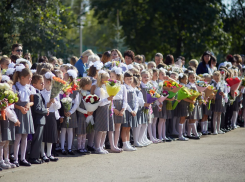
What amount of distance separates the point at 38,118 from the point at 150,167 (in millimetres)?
2415

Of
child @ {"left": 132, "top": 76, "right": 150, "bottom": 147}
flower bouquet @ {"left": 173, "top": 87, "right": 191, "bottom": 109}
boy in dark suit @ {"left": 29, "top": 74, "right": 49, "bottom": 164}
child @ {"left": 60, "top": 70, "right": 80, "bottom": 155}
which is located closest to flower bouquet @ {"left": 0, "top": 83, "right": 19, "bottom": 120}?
boy in dark suit @ {"left": 29, "top": 74, "right": 49, "bottom": 164}

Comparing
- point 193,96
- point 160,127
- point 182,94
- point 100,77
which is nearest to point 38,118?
point 100,77

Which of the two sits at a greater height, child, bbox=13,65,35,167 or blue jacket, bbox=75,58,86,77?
blue jacket, bbox=75,58,86,77

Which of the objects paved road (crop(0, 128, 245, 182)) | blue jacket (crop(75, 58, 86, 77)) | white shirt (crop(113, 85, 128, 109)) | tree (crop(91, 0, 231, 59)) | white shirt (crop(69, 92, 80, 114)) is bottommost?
paved road (crop(0, 128, 245, 182))

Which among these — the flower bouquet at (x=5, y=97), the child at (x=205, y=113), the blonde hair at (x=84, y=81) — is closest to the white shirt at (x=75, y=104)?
the blonde hair at (x=84, y=81)

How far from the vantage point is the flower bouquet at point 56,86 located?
335 inches

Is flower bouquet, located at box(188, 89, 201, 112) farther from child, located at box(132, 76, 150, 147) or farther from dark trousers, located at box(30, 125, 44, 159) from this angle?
dark trousers, located at box(30, 125, 44, 159)

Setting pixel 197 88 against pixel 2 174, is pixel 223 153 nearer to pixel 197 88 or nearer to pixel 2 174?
pixel 197 88

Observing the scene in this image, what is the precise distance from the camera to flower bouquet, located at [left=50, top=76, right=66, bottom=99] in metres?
8.51

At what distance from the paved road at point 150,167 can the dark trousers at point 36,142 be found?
0.32m

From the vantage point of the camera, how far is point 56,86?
8.52 m

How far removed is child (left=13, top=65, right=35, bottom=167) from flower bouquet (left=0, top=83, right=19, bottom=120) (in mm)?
458

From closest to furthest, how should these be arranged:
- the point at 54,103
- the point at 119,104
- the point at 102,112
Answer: the point at 54,103, the point at 102,112, the point at 119,104

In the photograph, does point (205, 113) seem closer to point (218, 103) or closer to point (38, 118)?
point (218, 103)
